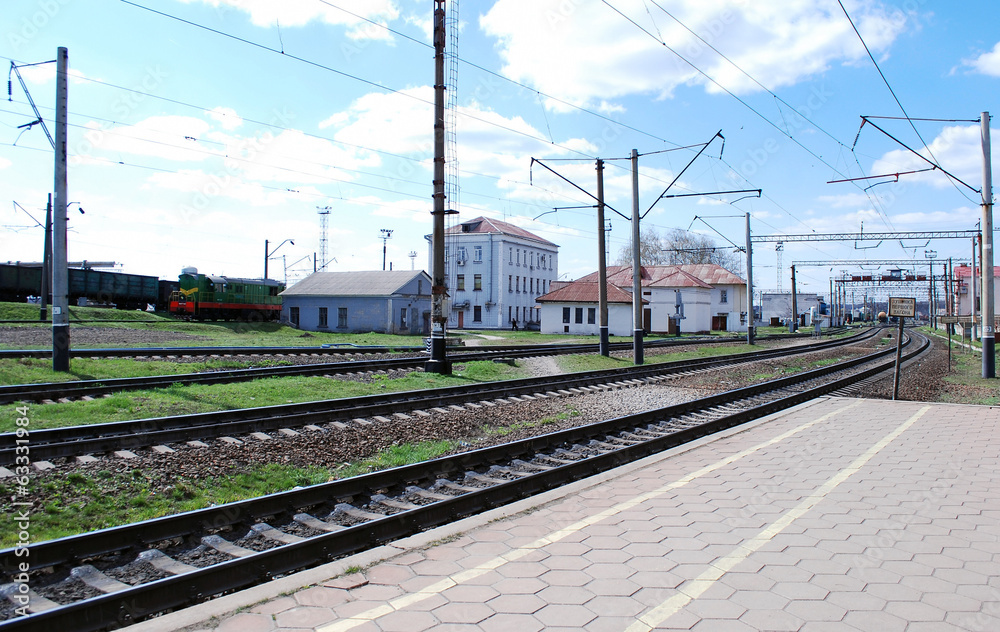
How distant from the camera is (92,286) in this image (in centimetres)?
4803

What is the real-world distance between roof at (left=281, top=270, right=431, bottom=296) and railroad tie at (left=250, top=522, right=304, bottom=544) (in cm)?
3801

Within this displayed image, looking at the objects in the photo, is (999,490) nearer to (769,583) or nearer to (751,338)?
(769,583)

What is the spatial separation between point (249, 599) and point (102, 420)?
277 inches

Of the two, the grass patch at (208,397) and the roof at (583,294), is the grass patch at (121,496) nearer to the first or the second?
the grass patch at (208,397)

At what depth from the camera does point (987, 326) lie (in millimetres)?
19703

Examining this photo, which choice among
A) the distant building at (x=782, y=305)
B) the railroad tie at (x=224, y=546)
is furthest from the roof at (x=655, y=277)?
the distant building at (x=782, y=305)

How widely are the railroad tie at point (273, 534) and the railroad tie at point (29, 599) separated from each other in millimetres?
1469

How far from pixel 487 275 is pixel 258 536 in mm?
60473

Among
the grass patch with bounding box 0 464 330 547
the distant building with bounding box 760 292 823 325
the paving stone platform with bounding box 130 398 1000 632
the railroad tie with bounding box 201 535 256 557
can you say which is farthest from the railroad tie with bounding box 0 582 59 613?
the distant building with bounding box 760 292 823 325

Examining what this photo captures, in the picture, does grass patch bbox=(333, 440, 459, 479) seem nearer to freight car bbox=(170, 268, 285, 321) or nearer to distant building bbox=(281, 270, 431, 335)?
distant building bbox=(281, 270, 431, 335)

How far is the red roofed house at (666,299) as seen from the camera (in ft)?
165

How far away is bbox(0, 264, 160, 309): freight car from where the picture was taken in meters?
45.1

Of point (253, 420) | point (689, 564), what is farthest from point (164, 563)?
point (253, 420)

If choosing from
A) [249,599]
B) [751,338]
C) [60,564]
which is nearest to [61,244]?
[60,564]
